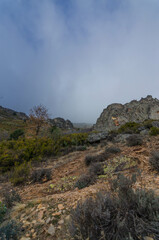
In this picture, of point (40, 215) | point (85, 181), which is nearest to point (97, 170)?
point (85, 181)

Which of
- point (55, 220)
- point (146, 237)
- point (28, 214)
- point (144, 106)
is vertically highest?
point (144, 106)

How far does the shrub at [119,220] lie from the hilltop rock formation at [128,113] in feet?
104

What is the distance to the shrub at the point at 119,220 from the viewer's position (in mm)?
1135

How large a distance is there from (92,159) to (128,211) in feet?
12.9

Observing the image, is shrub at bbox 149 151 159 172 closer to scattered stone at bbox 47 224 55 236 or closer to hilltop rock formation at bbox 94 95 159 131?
scattered stone at bbox 47 224 55 236

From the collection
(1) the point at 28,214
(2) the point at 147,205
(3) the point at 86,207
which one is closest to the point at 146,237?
(2) the point at 147,205

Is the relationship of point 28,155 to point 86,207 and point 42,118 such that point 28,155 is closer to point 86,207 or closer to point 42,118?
point 86,207

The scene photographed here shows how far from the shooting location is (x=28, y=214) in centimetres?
201

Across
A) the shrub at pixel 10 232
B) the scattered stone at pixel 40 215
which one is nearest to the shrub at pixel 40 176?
the scattered stone at pixel 40 215

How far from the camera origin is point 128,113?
36125 millimetres

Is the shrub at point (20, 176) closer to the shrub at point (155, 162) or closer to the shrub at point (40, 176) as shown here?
the shrub at point (40, 176)

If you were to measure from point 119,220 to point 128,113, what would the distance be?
38329 mm

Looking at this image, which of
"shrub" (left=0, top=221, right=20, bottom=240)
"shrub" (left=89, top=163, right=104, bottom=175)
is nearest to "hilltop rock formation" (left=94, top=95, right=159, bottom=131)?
"shrub" (left=89, top=163, right=104, bottom=175)

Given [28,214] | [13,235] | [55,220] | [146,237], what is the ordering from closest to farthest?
[146,237]
[13,235]
[55,220]
[28,214]
